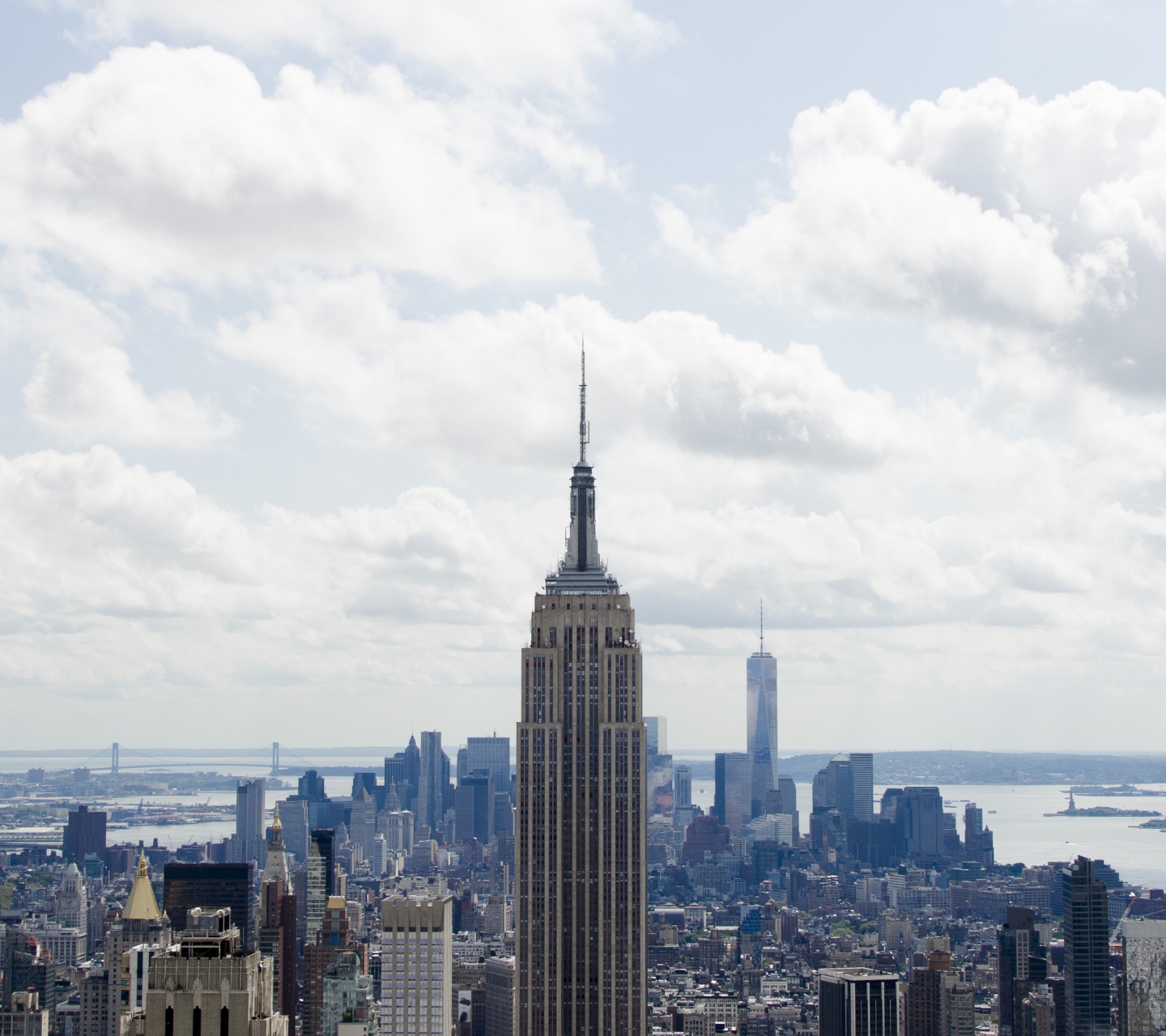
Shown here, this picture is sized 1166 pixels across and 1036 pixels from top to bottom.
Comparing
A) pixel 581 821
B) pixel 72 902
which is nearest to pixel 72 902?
pixel 72 902

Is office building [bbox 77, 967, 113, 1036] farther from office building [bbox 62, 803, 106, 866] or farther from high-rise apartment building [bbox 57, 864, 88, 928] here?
office building [bbox 62, 803, 106, 866]

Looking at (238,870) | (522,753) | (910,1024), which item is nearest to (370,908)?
(238,870)

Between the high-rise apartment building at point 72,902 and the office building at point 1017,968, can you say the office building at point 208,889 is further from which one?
the office building at point 1017,968

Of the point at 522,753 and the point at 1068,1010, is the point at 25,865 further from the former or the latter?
the point at 522,753

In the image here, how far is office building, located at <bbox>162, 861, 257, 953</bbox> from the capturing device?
111875 mm

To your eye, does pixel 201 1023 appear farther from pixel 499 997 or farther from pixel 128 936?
pixel 128 936

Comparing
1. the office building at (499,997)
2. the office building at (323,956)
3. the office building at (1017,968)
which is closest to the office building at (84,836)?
the office building at (323,956)

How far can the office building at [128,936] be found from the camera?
82.4 m

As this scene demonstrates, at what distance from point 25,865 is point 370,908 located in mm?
62782

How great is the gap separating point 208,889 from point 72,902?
30.4 m

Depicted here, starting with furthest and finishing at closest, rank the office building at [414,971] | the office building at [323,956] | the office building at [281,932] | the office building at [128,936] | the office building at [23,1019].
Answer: the office building at [281,932]
the office building at [323,956]
the office building at [23,1019]
the office building at [128,936]
the office building at [414,971]

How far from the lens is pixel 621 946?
204 feet

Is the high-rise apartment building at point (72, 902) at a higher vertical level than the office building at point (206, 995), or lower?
lower

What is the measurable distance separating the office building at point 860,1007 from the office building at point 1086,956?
33.4 ft
